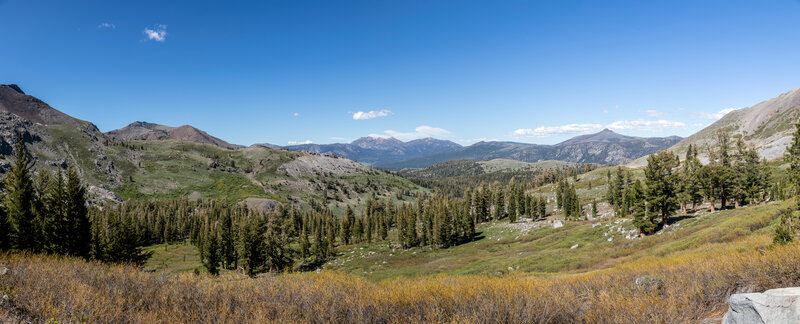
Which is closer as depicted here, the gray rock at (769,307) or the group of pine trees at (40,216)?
the gray rock at (769,307)

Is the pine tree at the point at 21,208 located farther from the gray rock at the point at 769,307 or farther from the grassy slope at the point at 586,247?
the gray rock at the point at 769,307

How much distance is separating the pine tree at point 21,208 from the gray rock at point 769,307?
5355 centimetres

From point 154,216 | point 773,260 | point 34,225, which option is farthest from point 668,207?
point 154,216

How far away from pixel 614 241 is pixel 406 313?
45.0m

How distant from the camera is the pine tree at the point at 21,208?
3159 cm

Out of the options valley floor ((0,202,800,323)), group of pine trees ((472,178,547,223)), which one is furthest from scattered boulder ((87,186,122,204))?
valley floor ((0,202,800,323))

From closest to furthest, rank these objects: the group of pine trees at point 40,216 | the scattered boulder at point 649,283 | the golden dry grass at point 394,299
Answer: the golden dry grass at point 394,299 → the scattered boulder at point 649,283 → the group of pine trees at point 40,216

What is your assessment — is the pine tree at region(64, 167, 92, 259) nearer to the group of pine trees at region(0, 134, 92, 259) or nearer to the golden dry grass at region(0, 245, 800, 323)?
the group of pine trees at region(0, 134, 92, 259)

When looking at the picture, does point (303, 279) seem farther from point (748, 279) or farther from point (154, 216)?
point (154, 216)

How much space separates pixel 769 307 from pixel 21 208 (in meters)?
56.1

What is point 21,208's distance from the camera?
32000 mm

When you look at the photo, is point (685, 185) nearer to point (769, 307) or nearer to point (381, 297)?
point (769, 307)

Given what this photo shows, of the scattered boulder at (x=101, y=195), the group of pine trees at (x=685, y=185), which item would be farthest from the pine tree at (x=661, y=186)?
the scattered boulder at (x=101, y=195)

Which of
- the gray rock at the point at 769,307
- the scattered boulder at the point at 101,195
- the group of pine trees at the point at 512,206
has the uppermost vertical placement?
the gray rock at the point at 769,307
